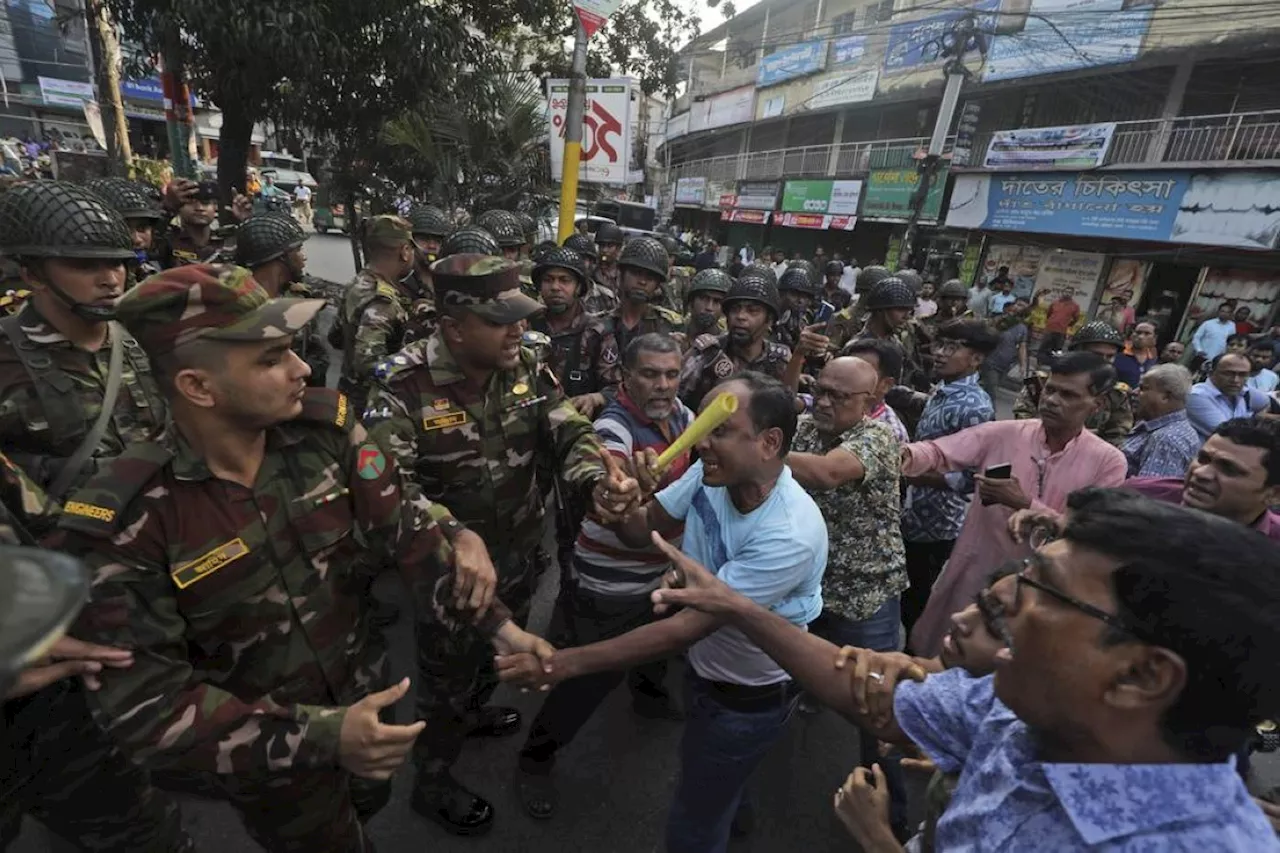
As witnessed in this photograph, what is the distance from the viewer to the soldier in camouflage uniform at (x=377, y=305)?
13.5 feet

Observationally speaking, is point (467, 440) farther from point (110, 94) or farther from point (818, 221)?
point (818, 221)

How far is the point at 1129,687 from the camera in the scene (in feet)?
3.33

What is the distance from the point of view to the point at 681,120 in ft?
109

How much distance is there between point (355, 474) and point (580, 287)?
3.51 metres

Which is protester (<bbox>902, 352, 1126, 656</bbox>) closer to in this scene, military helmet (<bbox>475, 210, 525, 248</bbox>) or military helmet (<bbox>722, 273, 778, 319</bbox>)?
military helmet (<bbox>722, 273, 778, 319</bbox>)

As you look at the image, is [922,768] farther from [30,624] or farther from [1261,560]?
[30,624]

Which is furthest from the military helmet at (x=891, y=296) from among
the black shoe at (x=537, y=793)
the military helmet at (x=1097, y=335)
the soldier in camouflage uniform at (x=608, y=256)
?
the black shoe at (x=537, y=793)

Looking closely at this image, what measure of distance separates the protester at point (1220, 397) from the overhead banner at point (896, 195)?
14549 millimetres

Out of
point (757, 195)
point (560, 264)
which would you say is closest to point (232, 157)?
point (560, 264)

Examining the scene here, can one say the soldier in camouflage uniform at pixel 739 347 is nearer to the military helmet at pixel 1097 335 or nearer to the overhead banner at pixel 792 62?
the military helmet at pixel 1097 335

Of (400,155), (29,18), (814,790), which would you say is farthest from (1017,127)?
(29,18)

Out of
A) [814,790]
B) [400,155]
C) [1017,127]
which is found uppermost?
[1017,127]

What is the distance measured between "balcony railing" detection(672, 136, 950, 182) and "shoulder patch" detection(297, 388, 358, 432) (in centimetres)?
1753

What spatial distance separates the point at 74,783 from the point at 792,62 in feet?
89.6
